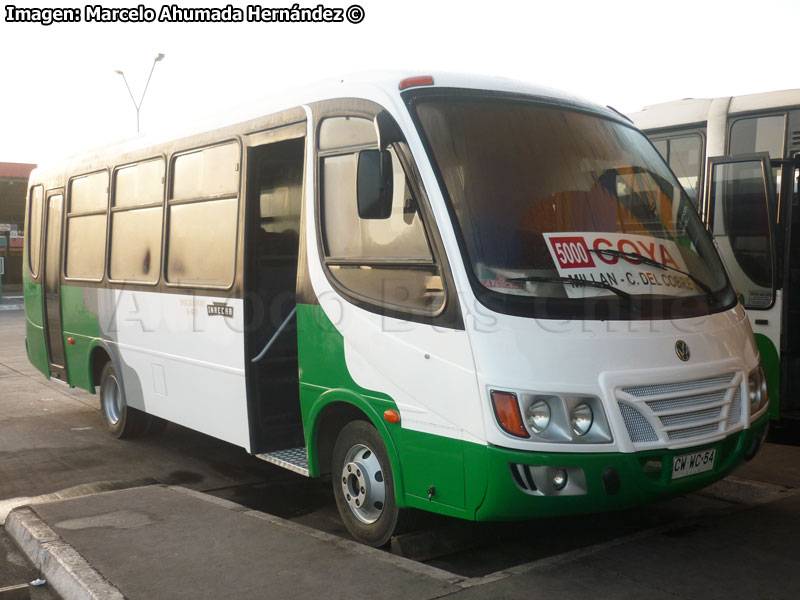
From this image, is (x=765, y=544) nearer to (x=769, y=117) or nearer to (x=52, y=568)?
(x=52, y=568)

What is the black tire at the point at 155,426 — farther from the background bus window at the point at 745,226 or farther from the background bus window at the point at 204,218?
the background bus window at the point at 745,226

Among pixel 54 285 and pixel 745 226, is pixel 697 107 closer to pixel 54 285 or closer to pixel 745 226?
pixel 745 226

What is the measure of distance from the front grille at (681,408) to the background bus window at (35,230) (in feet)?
25.8

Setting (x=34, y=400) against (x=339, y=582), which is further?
(x=34, y=400)

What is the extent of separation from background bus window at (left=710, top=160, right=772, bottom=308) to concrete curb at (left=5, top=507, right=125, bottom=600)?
5.77m

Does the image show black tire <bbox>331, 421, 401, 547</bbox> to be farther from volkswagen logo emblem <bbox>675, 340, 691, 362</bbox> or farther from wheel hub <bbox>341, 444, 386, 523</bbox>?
volkswagen logo emblem <bbox>675, 340, 691, 362</bbox>

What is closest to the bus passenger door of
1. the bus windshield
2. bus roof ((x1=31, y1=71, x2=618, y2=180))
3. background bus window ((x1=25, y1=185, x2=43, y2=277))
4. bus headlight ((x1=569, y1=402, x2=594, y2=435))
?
the bus windshield

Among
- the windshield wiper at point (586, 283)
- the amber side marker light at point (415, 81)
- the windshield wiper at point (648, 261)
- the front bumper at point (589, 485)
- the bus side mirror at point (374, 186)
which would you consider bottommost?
the front bumper at point (589, 485)

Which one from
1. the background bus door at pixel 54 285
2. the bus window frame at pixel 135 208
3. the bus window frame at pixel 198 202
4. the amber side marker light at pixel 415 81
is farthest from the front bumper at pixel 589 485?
the background bus door at pixel 54 285

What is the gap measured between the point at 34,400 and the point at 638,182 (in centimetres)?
837

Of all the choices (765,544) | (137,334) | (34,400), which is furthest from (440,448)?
(34,400)

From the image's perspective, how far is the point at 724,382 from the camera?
4.83 m

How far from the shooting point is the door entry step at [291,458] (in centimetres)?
574

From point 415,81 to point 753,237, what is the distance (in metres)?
4.09
